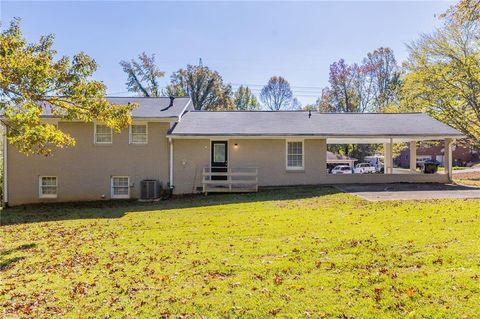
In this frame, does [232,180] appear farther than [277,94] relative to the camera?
No

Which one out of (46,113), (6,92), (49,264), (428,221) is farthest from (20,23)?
(428,221)

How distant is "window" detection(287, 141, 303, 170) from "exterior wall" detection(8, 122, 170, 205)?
587cm

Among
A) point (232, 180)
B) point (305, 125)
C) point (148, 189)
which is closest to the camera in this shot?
point (148, 189)

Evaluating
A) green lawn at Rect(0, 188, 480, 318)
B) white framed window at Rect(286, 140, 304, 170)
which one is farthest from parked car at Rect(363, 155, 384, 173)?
green lawn at Rect(0, 188, 480, 318)

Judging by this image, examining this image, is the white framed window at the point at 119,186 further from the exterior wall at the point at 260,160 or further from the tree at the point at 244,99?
the tree at the point at 244,99

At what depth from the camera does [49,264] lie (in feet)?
22.2

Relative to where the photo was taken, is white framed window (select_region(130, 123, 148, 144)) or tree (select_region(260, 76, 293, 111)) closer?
white framed window (select_region(130, 123, 148, 144))

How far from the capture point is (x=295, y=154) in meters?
17.2

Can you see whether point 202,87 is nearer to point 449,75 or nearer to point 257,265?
point 449,75

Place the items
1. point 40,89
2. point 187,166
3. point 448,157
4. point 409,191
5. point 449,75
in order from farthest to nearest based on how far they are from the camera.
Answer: point 449,75 < point 448,157 < point 187,166 < point 409,191 < point 40,89

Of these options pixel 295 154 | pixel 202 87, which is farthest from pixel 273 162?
pixel 202 87

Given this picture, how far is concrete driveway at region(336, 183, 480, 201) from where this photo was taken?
12.4 m

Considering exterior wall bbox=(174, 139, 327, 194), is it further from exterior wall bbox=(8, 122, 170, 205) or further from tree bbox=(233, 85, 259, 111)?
tree bbox=(233, 85, 259, 111)

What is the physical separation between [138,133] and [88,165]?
2.86 m
